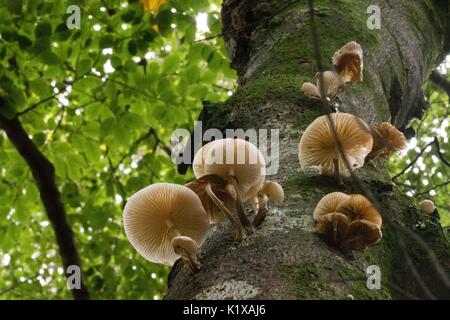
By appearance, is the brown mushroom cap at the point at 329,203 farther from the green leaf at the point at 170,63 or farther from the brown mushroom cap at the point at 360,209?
the green leaf at the point at 170,63

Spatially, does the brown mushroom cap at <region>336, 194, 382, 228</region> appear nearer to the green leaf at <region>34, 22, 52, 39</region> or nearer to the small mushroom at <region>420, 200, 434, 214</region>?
the small mushroom at <region>420, 200, 434, 214</region>

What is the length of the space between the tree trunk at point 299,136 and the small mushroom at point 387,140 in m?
0.08

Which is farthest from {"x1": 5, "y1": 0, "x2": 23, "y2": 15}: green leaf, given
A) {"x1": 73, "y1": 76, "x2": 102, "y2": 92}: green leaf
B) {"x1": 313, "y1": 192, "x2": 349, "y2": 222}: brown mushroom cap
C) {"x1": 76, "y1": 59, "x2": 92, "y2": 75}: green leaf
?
{"x1": 313, "y1": 192, "x2": 349, "y2": 222}: brown mushroom cap

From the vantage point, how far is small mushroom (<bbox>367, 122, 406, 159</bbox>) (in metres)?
2.47

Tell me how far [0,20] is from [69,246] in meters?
2.17

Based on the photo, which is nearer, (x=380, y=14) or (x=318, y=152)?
(x=318, y=152)

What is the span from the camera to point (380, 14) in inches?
144

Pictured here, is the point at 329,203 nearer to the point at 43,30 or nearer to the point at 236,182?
the point at 236,182

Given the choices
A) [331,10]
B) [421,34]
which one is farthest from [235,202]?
[421,34]

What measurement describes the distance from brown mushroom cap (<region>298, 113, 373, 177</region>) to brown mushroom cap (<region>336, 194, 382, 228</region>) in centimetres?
24

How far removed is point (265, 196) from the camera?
1967 millimetres

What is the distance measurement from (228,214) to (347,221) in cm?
43
